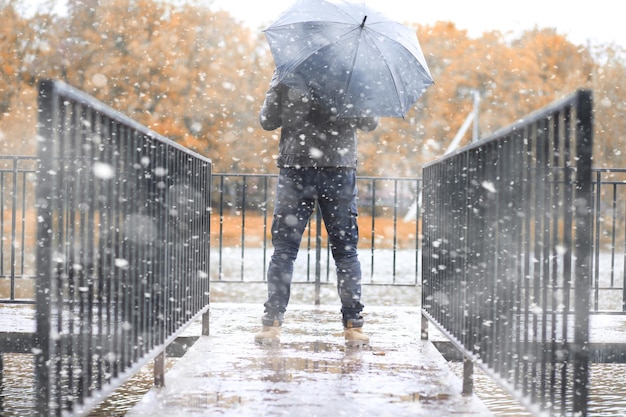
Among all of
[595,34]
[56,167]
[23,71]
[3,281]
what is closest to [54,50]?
[23,71]

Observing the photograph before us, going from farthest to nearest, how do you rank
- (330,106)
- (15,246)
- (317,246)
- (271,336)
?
(15,246)
(317,246)
(271,336)
(330,106)

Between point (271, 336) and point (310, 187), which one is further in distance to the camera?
point (271, 336)

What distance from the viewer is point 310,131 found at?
15.7 ft

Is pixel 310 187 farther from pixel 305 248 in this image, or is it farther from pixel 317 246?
pixel 305 248

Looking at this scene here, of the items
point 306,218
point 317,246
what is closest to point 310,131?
point 306,218

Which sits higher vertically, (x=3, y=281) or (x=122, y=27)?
(x=122, y=27)

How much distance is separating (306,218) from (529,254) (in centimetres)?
221

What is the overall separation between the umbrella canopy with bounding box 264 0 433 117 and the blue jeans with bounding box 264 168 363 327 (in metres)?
0.48

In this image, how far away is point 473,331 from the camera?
3.65 m

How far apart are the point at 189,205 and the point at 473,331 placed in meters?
1.86

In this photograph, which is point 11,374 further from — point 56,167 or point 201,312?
point 56,167

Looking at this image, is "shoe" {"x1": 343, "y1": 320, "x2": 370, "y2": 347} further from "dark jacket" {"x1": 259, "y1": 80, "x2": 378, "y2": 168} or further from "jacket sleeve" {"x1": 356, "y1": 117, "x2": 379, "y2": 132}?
"jacket sleeve" {"x1": 356, "y1": 117, "x2": 379, "y2": 132}

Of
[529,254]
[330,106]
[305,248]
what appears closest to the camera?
[529,254]

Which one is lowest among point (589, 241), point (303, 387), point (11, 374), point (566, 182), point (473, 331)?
point (11, 374)
